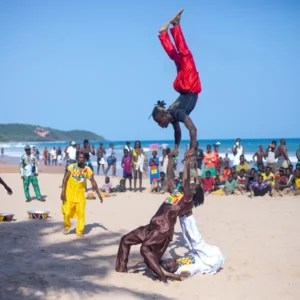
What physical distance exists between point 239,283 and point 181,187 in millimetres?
1407

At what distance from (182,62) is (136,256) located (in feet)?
9.94

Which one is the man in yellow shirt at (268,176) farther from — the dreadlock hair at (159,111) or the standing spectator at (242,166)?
the dreadlock hair at (159,111)

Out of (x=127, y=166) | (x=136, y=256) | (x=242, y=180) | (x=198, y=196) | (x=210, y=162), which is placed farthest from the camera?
(x=127, y=166)

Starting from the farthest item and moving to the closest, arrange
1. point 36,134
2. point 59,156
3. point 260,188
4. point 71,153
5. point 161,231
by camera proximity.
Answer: point 36,134, point 59,156, point 71,153, point 260,188, point 161,231

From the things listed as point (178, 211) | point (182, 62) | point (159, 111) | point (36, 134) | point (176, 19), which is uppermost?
point (36, 134)

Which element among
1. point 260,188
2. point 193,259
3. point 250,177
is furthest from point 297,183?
point 193,259

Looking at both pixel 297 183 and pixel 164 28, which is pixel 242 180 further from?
pixel 164 28

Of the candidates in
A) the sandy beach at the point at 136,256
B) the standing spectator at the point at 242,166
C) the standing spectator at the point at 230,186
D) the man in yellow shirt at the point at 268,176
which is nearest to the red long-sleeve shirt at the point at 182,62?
the sandy beach at the point at 136,256

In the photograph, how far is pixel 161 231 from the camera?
5867 millimetres

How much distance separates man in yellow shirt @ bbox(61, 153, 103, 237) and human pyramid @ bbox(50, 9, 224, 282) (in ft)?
8.18

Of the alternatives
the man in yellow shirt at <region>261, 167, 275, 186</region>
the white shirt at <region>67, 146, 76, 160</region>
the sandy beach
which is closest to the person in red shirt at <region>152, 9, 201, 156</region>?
the sandy beach

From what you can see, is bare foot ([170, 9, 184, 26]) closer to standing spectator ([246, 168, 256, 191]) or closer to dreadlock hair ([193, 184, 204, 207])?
dreadlock hair ([193, 184, 204, 207])

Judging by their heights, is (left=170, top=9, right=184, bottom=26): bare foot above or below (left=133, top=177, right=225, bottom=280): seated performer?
above

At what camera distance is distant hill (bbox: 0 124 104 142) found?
119 meters
